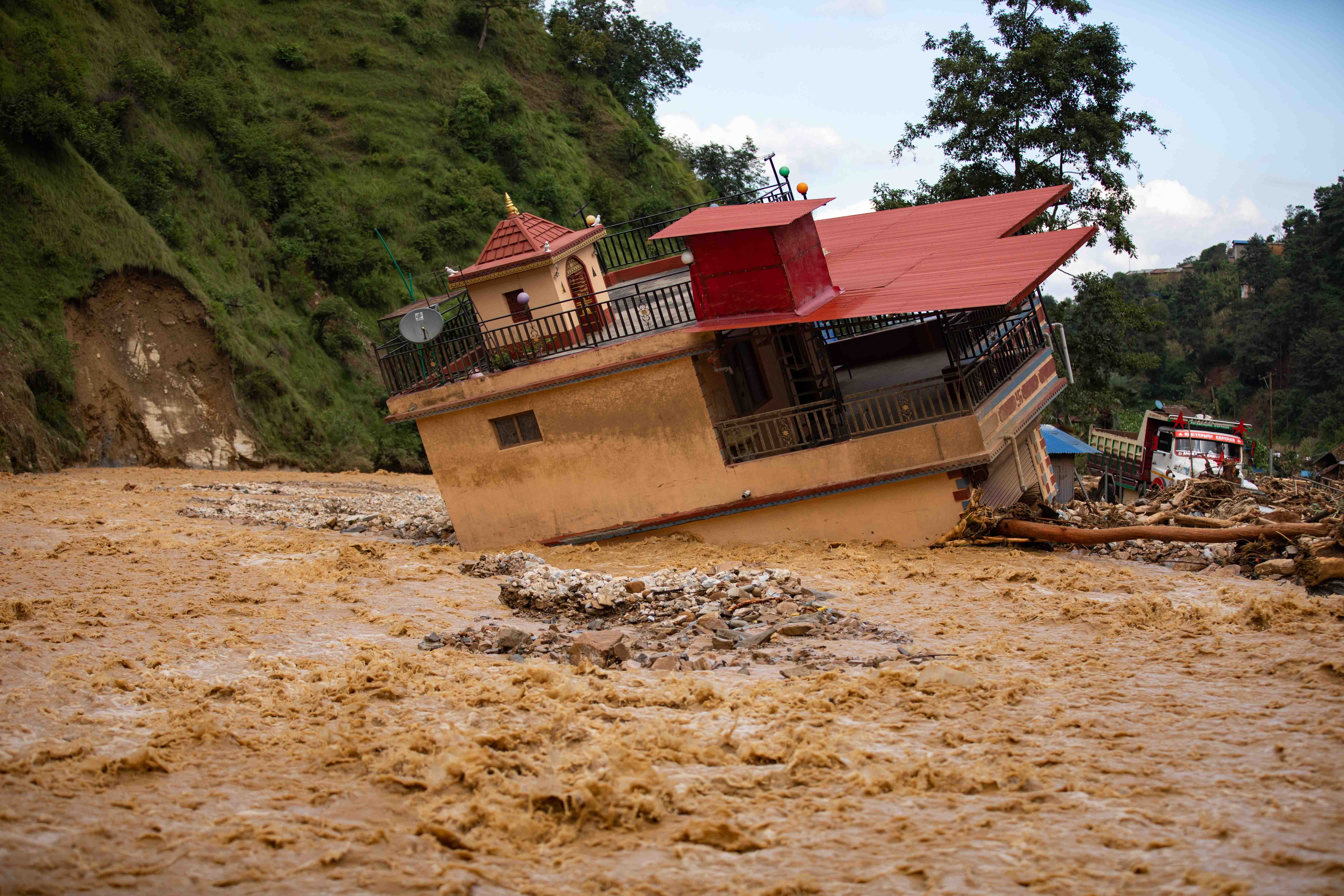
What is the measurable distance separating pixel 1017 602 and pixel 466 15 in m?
54.7

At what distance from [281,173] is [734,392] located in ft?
102

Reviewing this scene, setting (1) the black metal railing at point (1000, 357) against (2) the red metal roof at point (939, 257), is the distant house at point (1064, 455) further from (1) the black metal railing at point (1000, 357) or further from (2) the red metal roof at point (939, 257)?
(2) the red metal roof at point (939, 257)

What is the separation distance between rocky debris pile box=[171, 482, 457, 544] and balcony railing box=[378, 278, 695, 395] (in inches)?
94.7

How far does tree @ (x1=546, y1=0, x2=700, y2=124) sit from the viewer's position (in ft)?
197

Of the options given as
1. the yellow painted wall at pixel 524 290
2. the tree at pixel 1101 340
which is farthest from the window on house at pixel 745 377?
the tree at pixel 1101 340

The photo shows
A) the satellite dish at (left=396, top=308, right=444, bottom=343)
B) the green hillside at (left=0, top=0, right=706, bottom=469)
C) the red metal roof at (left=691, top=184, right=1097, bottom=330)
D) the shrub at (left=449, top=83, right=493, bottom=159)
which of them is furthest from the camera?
the shrub at (left=449, top=83, right=493, bottom=159)

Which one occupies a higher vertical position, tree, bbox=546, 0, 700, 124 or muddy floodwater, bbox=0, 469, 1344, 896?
tree, bbox=546, 0, 700, 124

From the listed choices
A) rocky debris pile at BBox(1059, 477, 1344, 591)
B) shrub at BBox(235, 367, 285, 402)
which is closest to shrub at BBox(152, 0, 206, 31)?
shrub at BBox(235, 367, 285, 402)

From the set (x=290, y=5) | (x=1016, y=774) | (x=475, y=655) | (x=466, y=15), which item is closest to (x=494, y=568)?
(x=475, y=655)

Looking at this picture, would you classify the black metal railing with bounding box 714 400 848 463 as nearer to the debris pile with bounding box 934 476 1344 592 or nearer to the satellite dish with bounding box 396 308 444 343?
the debris pile with bounding box 934 476 1344 592

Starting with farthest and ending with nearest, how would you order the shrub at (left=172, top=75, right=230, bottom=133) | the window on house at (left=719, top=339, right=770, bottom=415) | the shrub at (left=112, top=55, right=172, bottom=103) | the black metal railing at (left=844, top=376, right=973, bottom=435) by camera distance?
the shrub at (left=172, top=75, right=230, bottom=133), the shrub at (left=112, top=55, right=172, bottom=103), the window on house at (left=719, top=339, right=770, bottom=415), the black metal railing at (left=844, top=376, right=973, bottom=435)

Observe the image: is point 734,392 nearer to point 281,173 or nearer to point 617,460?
point 617,460

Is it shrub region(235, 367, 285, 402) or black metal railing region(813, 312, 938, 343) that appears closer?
black metal railing region(813, 312, 938, 343)

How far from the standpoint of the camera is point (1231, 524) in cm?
1134
